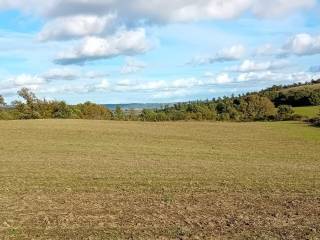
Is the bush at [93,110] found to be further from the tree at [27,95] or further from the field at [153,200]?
the field at [153,200]

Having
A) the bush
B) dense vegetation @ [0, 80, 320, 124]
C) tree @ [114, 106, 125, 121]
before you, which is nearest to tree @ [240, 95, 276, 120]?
dense vegetation @ [0, 80, 320, 124]

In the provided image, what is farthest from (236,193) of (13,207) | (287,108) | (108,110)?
(108,110)

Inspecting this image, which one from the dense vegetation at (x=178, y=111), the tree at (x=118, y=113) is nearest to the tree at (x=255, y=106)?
the dense vegetation at (x=178, y=111)

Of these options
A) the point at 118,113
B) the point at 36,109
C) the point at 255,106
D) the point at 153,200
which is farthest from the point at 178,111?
the point at 153,200

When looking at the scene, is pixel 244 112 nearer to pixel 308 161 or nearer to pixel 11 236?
pixel 308 161

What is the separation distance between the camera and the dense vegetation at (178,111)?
114375 mm

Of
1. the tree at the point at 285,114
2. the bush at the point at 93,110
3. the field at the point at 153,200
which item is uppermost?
the bush at the point at 93,110

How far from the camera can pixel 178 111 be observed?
15238 centimetres

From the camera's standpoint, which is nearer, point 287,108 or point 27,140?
point 27,140

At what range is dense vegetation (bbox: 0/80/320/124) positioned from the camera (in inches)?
4503

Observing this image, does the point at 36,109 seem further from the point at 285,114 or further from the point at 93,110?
the point at 285,114

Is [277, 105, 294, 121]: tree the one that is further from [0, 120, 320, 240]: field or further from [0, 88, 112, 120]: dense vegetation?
[0, 120, 320, 240]: field

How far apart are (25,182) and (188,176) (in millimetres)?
7310

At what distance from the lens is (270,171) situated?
25.8 meters
